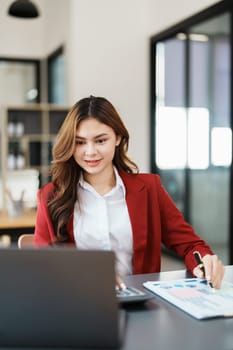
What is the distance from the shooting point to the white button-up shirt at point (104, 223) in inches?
66.4

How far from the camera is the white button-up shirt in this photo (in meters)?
1.69

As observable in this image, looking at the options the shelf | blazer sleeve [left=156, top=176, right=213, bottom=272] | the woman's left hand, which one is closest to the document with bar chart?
the woman's left hand

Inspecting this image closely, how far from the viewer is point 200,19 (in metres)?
4.39

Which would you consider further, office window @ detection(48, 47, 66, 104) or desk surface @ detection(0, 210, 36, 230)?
office window @ detection(48, 47, 66, 104)

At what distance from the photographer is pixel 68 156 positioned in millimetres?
1627

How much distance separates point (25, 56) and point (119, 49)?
1867 millimetres

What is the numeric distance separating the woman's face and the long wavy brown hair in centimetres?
2

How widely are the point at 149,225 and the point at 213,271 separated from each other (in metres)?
0.47

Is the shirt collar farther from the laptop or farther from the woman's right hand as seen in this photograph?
the laptop

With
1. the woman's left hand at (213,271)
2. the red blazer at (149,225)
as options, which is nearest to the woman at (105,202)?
the red blazer at (149,225)

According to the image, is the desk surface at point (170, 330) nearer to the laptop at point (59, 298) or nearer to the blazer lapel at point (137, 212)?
the laptop at point (59, 298)

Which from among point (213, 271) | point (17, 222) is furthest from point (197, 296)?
point (17, 222)

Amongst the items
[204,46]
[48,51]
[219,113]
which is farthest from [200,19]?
[48,51]

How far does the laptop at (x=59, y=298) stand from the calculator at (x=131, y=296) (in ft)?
0.85
